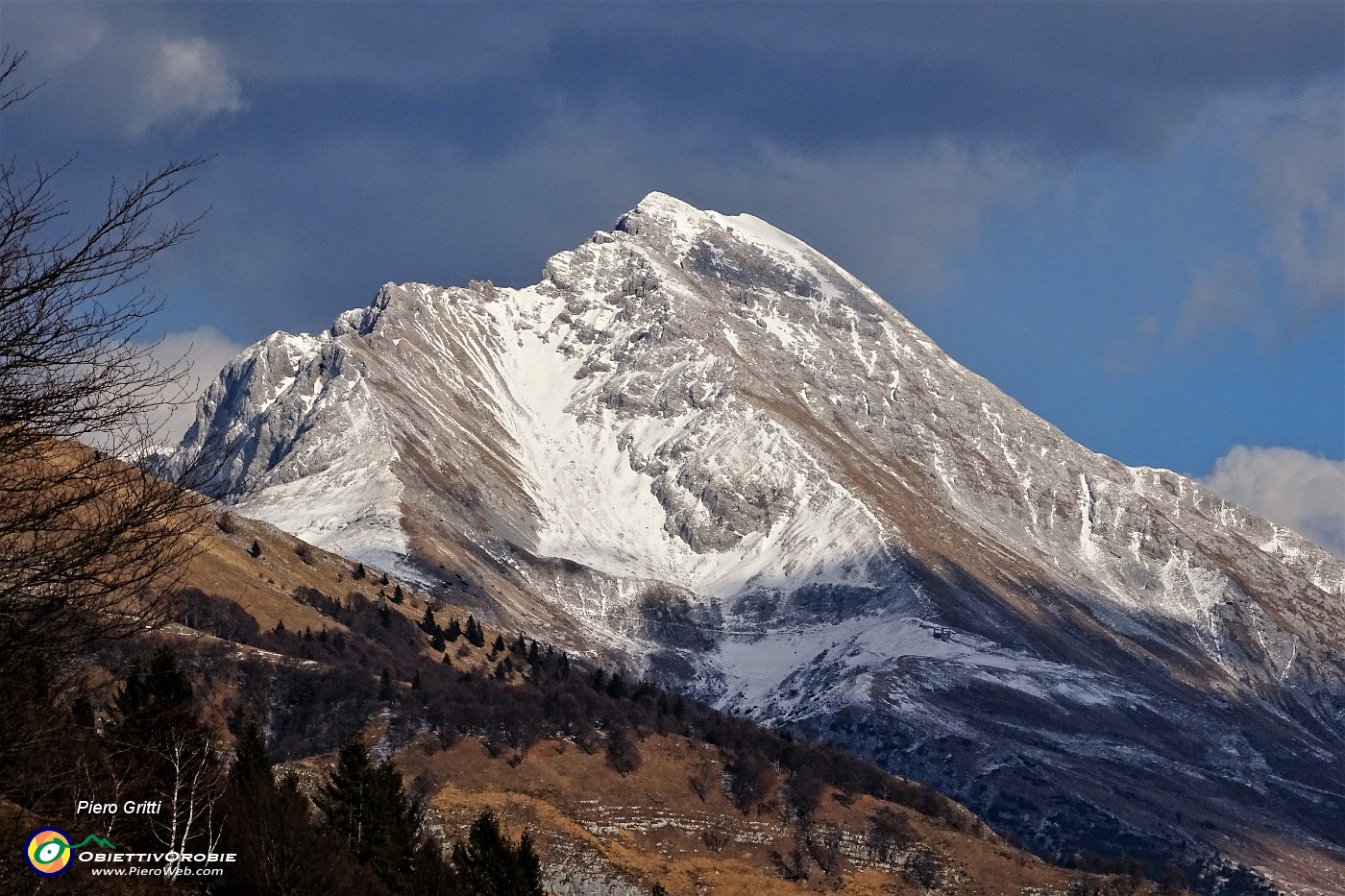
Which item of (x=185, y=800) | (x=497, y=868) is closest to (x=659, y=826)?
(x=497, y=868)

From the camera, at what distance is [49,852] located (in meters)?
26.0

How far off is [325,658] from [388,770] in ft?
397

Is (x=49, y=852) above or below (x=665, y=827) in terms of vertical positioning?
below

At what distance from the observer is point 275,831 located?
50.2 m

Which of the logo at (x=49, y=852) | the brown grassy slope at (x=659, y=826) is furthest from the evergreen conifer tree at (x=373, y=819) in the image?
the brown grassy slope at (x=659, y=826)

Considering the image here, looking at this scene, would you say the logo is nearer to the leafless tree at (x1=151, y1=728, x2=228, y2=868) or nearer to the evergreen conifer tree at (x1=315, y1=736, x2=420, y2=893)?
the leafless tree at (x1=151, y1=728, x2=228, y2=868)

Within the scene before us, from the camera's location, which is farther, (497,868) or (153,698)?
(497,868)

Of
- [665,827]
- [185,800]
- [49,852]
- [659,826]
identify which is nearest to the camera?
[49,852]

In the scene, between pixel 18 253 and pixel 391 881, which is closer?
pixel 18 253

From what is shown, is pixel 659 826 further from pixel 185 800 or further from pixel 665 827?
pixel 185 800

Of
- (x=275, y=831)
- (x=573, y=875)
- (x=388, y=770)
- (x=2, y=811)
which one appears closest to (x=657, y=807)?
(x=573, y=875)

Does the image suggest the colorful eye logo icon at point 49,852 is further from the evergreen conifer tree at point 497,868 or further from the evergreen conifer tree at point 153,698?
the evergreen conifer tree at point 497,868

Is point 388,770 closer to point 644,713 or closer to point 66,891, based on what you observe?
point 66,891

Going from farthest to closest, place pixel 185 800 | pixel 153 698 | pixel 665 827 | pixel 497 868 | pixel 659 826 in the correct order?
pixel 665 827
pixel 659 826
pixel 497 868
pixel 153 698
pixel 185 800
